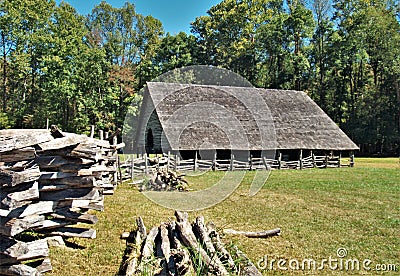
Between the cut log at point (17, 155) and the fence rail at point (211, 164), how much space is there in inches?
407

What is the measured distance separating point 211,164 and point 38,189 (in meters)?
15.3

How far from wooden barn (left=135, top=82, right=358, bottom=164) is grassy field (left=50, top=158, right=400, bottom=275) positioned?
7.95 metres

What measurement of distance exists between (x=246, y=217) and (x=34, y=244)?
561 cm

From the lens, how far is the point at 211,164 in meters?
21.0

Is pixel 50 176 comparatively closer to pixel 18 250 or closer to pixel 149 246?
pixel 18 250

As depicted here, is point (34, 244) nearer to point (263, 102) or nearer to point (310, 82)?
point (263, 102)

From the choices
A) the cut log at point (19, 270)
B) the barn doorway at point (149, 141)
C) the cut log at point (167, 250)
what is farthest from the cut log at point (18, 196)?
the barn doorway at point (149, 141)

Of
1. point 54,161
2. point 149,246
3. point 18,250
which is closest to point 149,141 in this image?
point 54,161

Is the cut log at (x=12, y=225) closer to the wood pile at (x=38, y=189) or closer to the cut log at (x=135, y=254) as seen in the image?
the wood pile at (x=38, y=189)

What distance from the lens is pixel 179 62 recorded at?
143ft

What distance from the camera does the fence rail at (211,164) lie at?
1609cm

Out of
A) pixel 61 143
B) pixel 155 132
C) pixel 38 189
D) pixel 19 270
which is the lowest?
pixel 19 270

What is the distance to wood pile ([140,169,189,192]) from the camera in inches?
544

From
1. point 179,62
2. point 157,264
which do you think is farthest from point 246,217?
point 179,62
